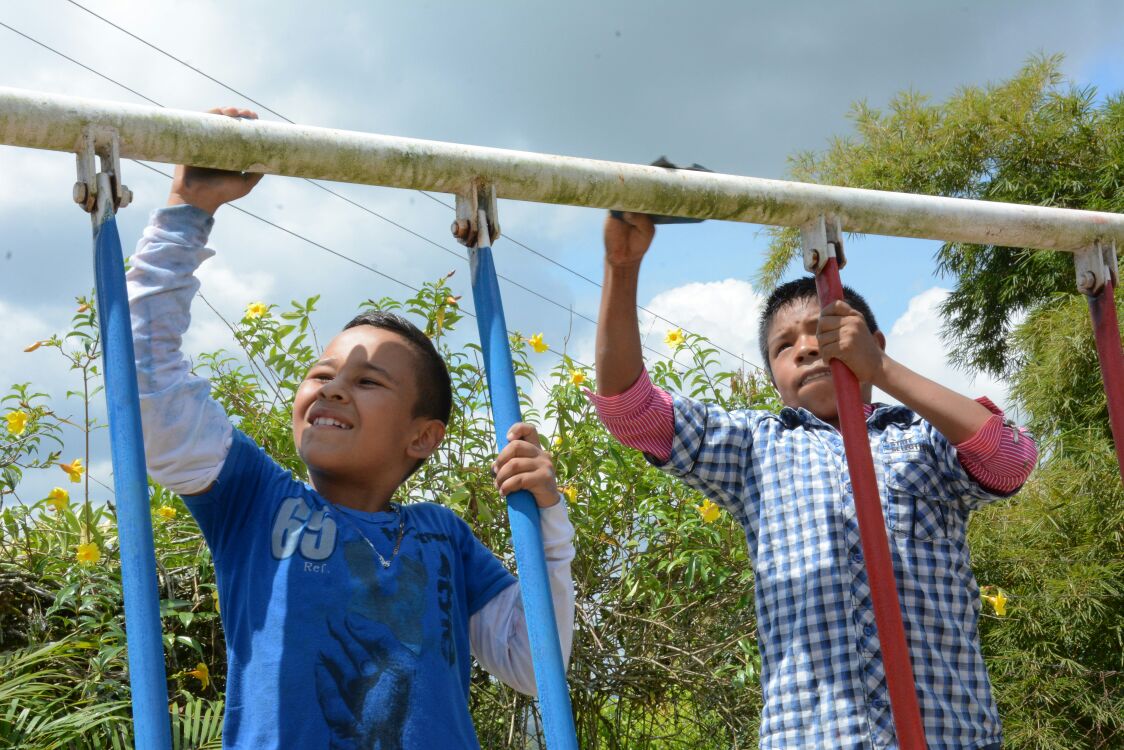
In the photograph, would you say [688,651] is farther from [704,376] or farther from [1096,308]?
[1096,308]

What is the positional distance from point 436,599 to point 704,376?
1.94m

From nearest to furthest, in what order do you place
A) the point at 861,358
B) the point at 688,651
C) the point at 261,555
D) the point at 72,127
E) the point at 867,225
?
the point at 72,127
the point at 261,555
the point at 861,358
the point at 867,225
the point at 688,651

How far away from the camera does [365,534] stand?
177 centimetres

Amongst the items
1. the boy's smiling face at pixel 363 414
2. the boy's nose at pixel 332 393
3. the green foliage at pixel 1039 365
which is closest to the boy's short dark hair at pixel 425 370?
the boy's smiling face at pixel 363 414

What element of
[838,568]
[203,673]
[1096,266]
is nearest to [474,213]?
[838,568]

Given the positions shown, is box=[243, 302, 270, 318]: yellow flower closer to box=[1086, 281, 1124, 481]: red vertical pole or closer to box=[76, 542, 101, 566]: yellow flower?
box=[76, 542, 101, 566]: yellow flower

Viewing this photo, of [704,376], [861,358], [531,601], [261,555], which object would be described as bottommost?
[531,601]

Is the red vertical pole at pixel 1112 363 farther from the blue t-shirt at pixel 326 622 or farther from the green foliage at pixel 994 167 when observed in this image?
the green foliage at pixel 994 167

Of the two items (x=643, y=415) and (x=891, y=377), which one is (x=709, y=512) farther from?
(x=891, y=377)

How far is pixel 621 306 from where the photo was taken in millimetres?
2061

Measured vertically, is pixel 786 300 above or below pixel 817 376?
above

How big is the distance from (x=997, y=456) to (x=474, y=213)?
3.14 ft

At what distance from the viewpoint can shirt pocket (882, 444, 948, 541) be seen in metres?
2.02

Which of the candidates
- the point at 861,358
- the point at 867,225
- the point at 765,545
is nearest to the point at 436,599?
the point at 765,545
